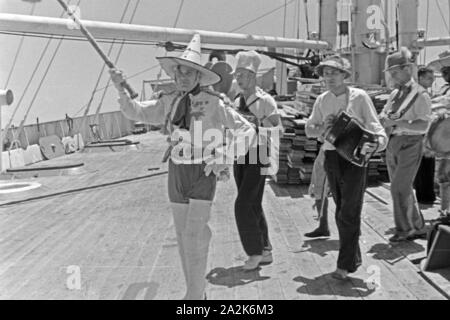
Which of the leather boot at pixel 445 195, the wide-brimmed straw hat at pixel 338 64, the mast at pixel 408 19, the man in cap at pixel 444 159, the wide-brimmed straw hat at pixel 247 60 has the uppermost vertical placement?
the mast at pixel 408 19

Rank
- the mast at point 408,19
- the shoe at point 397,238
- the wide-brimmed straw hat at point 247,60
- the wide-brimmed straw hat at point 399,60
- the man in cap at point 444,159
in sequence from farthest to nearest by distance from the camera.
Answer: the mast at point 408,19 < the man in cap at point 444,159 < the shoe at point 397,238 < the wide-brimmed straw hat at point 399,60 < the wide-brimmed straw hat at point 247,60

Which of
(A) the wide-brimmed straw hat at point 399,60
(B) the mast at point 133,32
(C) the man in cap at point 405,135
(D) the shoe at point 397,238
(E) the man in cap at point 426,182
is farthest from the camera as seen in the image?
(B) the mast at point 133,32

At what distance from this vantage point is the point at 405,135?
5.38 m

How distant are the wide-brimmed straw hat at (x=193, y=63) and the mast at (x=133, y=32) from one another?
234 inches

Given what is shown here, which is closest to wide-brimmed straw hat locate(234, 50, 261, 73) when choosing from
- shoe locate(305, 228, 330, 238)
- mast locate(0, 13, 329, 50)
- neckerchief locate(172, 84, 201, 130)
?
neckerchief locate(172, 84, 201, 130)

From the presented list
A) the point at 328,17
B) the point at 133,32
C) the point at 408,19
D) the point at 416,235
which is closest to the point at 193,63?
the point at 416,235

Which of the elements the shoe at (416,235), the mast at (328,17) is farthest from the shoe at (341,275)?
the mast at (328,17)

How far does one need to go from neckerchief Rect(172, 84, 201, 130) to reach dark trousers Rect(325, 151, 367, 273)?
1.29 metres

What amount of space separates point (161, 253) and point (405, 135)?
2.61 m

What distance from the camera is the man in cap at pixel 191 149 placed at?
145 inches

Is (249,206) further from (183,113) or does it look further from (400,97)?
(400,97)

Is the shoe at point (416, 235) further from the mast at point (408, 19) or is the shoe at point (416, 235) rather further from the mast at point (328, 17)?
the mast at point (408, 19)

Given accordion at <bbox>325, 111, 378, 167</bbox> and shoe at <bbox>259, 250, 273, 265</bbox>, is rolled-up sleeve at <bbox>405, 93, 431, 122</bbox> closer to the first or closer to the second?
accordion at <bbox>325, 111, 378, 167</bbox>

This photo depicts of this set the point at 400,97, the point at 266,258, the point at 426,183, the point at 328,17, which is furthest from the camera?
the point at 328,17
